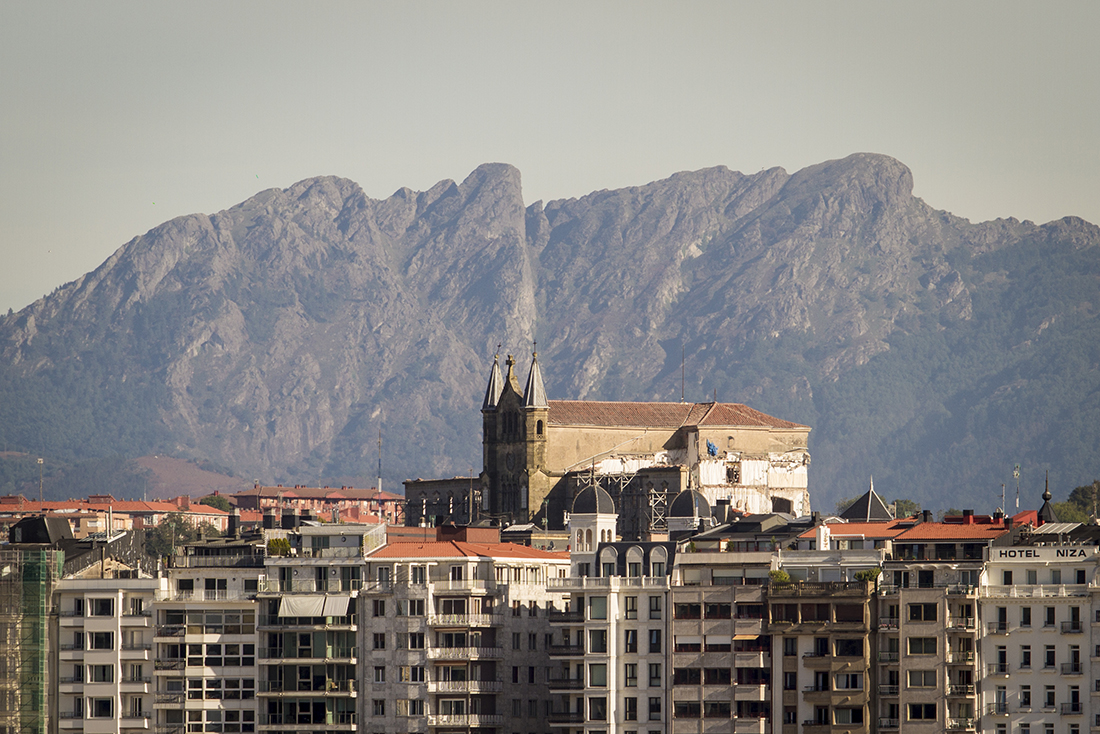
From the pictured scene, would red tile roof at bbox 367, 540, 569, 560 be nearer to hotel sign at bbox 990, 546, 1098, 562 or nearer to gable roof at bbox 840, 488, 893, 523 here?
hotel sign at bbox 990, 546, 1098, 562

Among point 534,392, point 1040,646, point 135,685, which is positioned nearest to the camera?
point 1040,646

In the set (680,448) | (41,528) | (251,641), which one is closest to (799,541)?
(251,641)

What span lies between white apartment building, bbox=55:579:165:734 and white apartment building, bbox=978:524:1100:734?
4018 cm

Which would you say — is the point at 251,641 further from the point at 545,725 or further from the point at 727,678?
the point at 727,678

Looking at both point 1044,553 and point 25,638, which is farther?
point 25,638

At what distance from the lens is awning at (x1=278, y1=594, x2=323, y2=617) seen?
10638cm

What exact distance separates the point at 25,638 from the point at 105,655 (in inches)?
161

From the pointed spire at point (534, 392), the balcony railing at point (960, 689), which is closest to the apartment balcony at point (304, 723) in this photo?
the balcony railing at point (960, 689)

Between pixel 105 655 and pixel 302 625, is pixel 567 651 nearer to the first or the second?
pixel 302 625

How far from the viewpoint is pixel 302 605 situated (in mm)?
106688

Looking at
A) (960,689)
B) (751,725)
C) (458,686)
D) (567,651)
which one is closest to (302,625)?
A: (458,686)

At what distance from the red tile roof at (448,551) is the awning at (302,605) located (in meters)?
3.29

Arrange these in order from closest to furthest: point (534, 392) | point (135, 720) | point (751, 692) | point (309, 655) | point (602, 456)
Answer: point (751, 692), point (309, 655), point (135, 720), point (534, 392), point (602, 456)

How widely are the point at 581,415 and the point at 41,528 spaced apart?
82.0m
